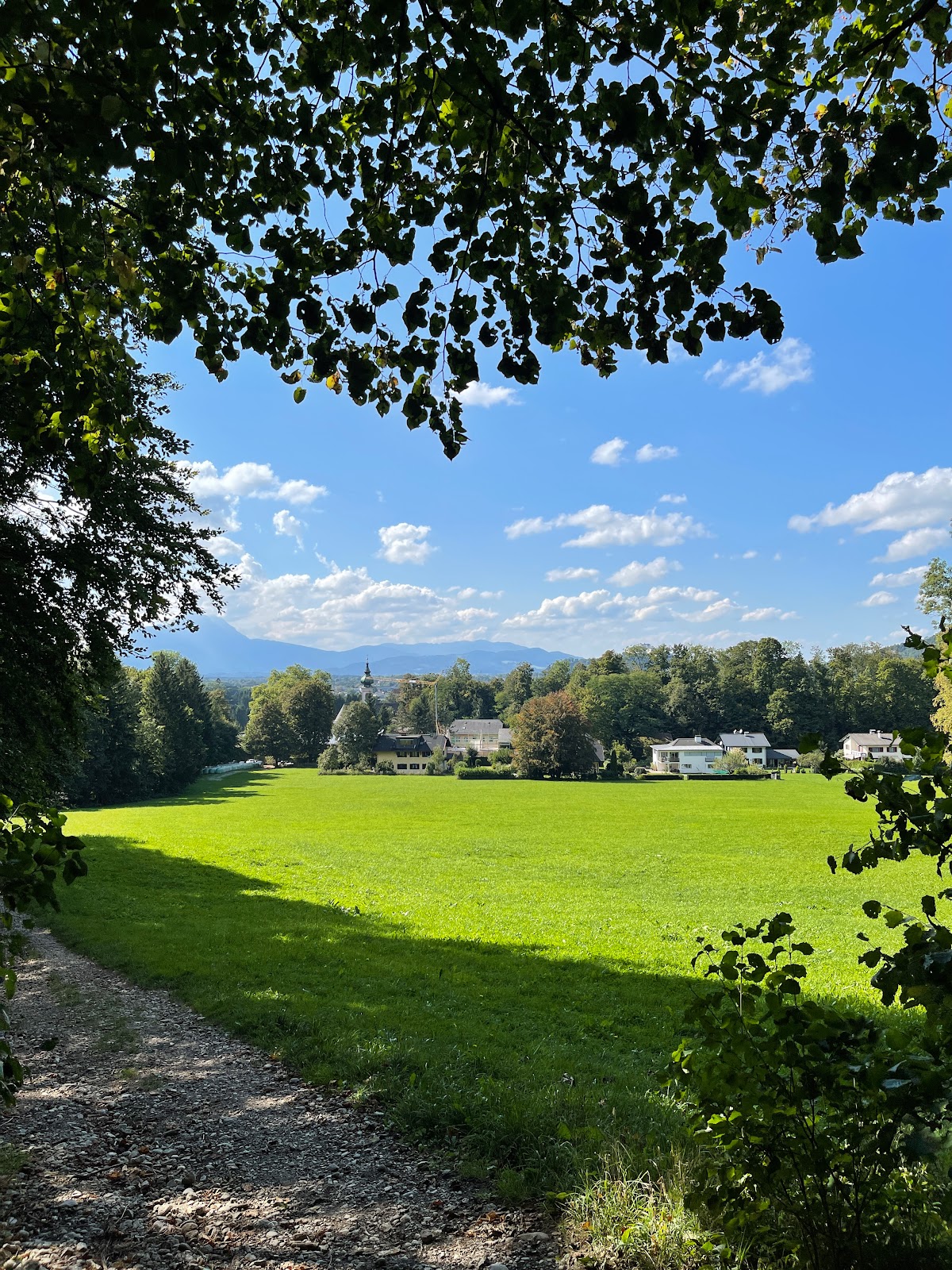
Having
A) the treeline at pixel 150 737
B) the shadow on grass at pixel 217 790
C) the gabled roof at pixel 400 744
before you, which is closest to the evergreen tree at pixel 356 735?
the gabled roof at pixel 400 744

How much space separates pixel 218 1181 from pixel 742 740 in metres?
104

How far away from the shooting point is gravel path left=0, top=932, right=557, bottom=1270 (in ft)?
12.6

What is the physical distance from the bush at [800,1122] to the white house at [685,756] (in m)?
89.8

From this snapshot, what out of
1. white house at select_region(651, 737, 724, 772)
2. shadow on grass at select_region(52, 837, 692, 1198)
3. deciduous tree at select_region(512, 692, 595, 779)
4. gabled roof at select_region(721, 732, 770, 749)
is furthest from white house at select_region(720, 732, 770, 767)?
shadow on grass at select_region(52, 837, 692, 1198)

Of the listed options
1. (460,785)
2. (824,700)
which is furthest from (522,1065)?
(824,700)

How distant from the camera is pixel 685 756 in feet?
301

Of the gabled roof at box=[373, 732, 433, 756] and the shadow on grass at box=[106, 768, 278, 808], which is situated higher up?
the gabled roof at box=[373, 732, 433, 756]

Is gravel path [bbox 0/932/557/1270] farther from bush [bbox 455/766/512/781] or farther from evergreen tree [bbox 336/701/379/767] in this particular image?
→ evergreen tree [bbox 336/701/379/767]

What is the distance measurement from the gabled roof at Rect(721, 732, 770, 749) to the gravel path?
325 ft

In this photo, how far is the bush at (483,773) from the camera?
263 ft

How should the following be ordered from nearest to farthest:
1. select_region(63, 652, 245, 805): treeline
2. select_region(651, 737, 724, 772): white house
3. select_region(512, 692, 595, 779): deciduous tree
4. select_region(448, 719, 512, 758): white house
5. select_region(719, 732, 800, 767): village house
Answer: select_region(63, 652, 245, 805): treeline, select_region(512, 692, 595, 779): deciduous tree, select_region(651, 737, 724, 772): white house, select_region(719, 732, 800, 767): village house, select_region(448, 719, 512, 758): white house

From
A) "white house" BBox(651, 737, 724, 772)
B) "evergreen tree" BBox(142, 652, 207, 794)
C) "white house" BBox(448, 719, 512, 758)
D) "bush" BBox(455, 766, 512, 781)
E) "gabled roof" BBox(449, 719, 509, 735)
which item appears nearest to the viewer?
"evergreen tree" BBox(142, 652, 207, 794)

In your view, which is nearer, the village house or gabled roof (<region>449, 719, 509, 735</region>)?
the village house

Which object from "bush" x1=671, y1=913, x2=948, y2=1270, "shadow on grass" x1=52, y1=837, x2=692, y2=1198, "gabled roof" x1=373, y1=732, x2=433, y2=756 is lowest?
"gabled roof" x1=373, y1=732, x2=433, y2=756
